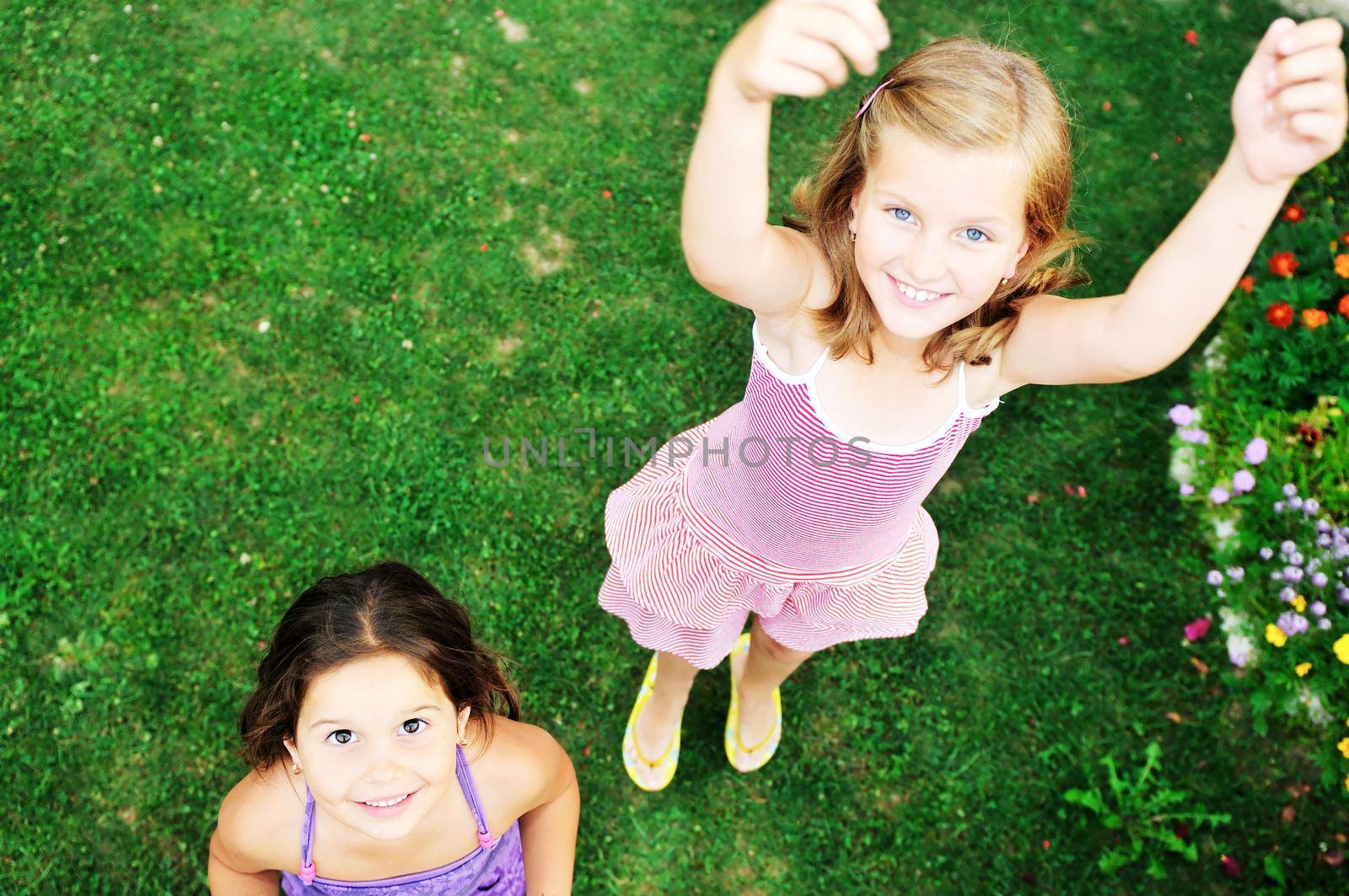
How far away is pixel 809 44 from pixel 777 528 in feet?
4.30

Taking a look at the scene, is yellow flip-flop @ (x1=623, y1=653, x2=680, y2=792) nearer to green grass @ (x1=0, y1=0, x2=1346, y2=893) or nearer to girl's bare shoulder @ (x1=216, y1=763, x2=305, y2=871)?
green grass @ (x1=0, y1=0, x2=1346, y2=893)

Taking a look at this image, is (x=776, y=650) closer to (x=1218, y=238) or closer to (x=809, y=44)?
(x=1218, y=238)

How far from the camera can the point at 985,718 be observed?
12.1 ft

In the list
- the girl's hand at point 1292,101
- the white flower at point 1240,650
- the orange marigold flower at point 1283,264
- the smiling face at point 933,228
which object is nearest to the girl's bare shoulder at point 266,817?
the smiling face at point 933,228

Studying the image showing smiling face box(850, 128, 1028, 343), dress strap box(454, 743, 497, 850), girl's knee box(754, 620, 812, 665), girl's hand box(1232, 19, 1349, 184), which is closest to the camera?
girl's hand box(1232, 19, 1349, 184)

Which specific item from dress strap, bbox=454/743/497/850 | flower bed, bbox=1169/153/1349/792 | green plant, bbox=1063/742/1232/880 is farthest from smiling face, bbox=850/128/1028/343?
green plant, bbox=1063/742/1232/880

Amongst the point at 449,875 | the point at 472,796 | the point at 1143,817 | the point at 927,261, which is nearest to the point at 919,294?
the point at 927,261

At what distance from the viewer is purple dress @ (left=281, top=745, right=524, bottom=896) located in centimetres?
239

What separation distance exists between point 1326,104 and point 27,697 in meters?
4.06

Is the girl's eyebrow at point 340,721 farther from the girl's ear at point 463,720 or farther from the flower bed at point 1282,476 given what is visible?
the flower bed at point 1282,476

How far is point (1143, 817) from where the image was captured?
3506 millimetres

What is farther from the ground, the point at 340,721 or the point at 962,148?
the point at 962,148

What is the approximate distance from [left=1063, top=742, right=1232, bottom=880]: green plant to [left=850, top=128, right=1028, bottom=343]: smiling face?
2475 millimetres

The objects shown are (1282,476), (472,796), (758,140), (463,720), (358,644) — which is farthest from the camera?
(1282,476)
